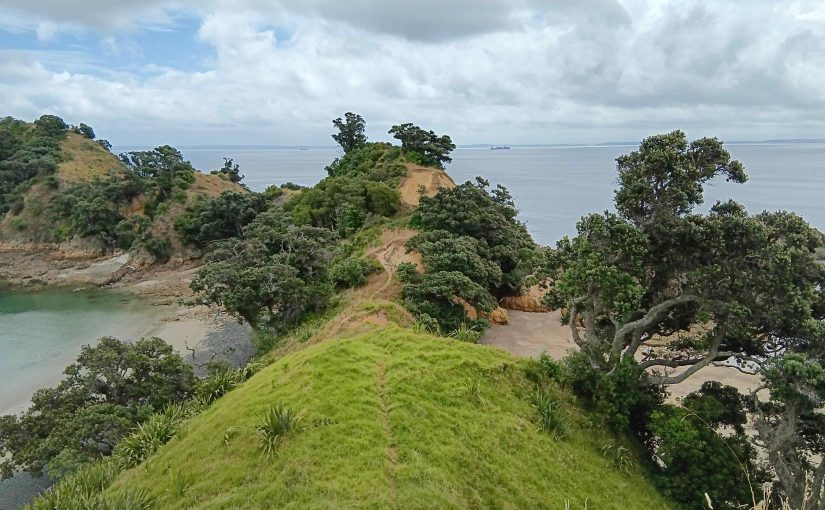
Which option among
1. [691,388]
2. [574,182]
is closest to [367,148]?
[691,388]

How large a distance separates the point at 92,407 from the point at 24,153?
236 feet

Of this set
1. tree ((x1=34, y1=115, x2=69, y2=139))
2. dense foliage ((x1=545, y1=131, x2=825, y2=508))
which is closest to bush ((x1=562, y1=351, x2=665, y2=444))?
dense foliage ((x1=545, y1=131, x2=825, y2=508))

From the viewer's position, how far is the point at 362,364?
16969mm

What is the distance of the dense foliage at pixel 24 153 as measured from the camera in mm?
69938

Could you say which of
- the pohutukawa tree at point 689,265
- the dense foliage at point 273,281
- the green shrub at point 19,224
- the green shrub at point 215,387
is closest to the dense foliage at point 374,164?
the dense foliage at point 273,281

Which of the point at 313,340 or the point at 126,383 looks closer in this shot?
the point at 126,383

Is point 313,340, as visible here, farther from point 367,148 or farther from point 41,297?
point 367,148

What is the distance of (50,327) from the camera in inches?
1651

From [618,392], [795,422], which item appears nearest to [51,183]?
[618,392]

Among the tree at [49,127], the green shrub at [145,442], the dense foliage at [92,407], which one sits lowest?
the dense foliage at [92,407]

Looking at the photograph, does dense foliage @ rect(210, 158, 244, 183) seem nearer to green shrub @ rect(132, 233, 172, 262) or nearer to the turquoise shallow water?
green shrub @ rect(132, 233, 172, 262)

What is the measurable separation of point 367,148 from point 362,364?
184 ft

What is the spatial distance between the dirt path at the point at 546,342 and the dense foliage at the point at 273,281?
11.8m

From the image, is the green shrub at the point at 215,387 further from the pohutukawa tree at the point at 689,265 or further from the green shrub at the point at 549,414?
the pohutukawa tree at the point at 689,265
